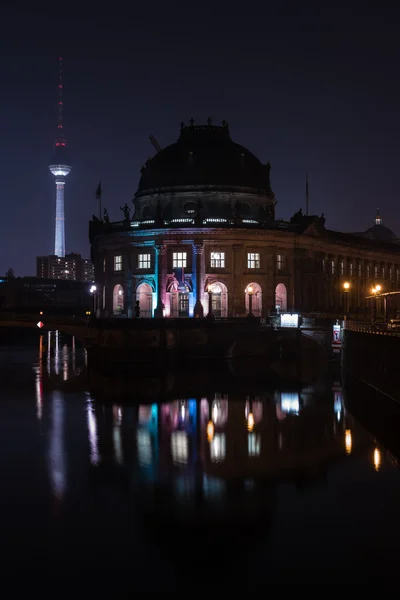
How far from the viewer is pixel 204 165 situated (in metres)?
109

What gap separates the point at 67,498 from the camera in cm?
3216

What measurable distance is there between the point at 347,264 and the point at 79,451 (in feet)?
288

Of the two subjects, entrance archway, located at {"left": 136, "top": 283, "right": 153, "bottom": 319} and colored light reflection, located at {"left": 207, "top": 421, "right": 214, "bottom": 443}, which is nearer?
colored light reflection, located at {"left": 207, "top": 421, "right": 214, "bottom": 443}

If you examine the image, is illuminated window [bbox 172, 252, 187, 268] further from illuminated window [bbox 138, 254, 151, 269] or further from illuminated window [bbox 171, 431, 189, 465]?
illuminated window [bbox 171, 431, 189, 465]

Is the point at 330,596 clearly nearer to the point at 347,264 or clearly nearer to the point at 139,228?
the point at 139,228

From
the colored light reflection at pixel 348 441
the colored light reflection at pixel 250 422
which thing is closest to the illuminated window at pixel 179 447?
the colored light reflection at pixel 250 422

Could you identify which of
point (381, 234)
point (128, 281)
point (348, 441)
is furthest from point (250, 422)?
point (381, 234)

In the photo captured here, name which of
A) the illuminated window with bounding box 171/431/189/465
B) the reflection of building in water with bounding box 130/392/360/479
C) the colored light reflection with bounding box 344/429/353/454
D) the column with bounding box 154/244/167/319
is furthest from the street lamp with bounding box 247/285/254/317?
the illuminated window with bounding box 171/431/189/465

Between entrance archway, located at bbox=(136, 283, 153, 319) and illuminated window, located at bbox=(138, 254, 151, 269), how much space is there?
2365 mm

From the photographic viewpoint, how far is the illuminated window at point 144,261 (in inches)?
4011

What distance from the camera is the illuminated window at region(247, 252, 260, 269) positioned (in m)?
101

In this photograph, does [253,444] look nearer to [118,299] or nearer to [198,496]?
[198,496]

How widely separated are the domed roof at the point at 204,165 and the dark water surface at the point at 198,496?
57.3m

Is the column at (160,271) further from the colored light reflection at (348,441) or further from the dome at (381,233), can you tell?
the dome at (381,233)
